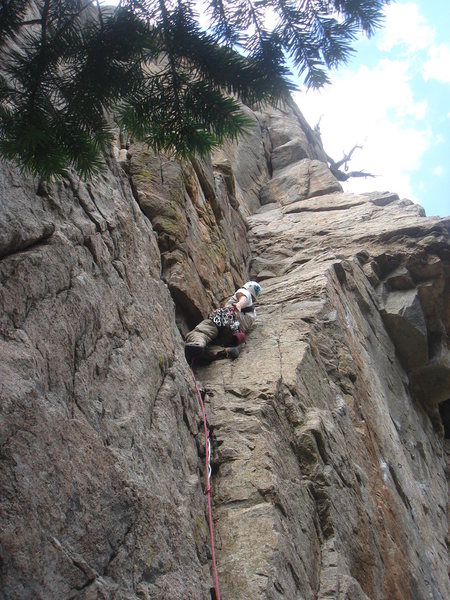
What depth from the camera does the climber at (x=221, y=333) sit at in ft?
27.1

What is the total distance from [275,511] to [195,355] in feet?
9.73

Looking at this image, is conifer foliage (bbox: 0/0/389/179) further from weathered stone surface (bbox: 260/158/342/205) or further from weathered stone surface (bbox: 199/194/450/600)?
weathered stone surface (bbox: 260/158/342/205)

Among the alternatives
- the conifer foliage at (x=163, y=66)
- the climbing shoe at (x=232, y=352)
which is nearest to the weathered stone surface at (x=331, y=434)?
the climbing shoe at (x=232, y=352)

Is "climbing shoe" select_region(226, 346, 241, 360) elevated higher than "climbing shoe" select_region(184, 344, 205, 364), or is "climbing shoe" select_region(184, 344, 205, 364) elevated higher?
"climbing shoe" select_region(184, 344, 205, 364)

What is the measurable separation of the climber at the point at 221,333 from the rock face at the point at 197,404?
0.73ft

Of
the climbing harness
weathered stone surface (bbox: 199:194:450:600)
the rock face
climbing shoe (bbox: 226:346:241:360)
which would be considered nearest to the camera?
the rock face

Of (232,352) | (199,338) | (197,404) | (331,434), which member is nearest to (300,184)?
(232,352)

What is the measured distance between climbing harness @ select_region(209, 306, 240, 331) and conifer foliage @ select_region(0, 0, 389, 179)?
461 centimetres

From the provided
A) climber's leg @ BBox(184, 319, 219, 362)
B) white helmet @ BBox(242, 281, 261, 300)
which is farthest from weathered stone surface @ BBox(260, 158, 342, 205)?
climber's leg @ BBox(184, 319, 219, 362)

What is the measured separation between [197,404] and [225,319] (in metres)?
2.34

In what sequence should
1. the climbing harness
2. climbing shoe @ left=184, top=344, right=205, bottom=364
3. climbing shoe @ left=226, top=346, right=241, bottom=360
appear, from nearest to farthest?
climbing shoe @ left=184, top=344, right=205, bottom=364 < climbing shoe @ left=226, top=346, right=241, bottom=360 < the climbing harness

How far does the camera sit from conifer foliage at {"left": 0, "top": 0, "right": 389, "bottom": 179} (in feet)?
13.1

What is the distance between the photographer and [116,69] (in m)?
4.11

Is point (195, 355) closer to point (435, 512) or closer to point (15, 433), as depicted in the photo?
point (15, 433)
